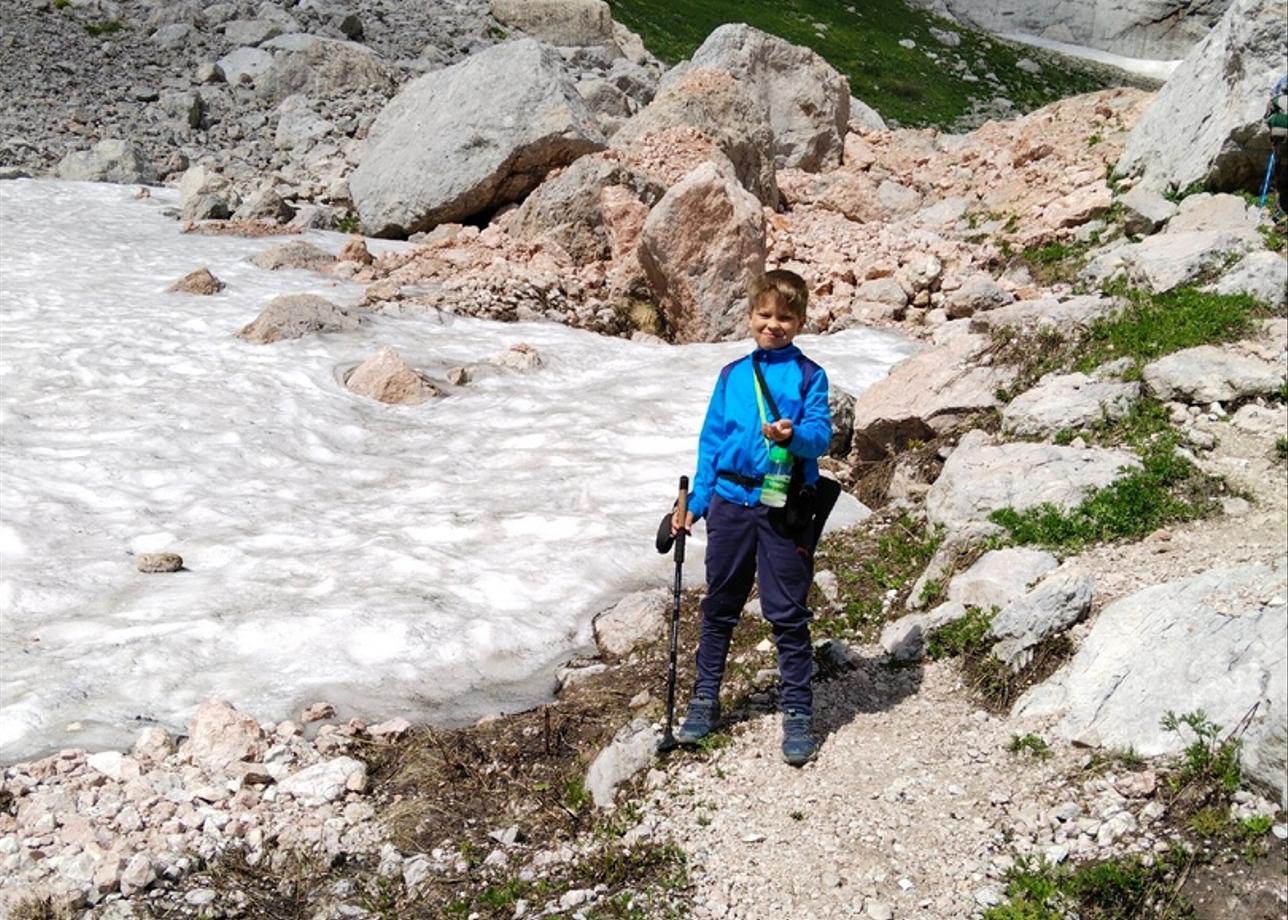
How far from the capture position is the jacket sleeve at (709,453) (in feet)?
19.9

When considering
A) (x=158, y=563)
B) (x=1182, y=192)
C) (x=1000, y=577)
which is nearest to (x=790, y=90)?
(x=1182, y=192)

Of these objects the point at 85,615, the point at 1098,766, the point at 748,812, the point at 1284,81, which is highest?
the point at 1284,81

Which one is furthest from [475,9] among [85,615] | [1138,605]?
[1138,605]

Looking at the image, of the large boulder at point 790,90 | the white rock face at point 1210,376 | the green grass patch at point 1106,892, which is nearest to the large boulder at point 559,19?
the large boulder at point 790,90

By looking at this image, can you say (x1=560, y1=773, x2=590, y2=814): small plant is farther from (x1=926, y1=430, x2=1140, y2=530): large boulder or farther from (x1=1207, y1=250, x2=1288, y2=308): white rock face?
(x1=1207, y1=250, x2=1288, y2=308): white rock face

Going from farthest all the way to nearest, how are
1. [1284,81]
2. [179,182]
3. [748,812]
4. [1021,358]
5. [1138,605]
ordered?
[179,182] → [1284,81] → [1021,358] → [1138,605] → [748,812]

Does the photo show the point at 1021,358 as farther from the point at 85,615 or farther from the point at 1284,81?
A: the point at 85,615

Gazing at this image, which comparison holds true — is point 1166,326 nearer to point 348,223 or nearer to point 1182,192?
point 1182,192

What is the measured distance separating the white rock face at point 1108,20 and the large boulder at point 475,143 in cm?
6625

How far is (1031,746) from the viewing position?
18.0ft

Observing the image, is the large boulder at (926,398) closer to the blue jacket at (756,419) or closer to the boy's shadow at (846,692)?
the boy's shadow at (846,692)

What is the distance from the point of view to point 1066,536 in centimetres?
720

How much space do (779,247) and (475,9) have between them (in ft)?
80.3

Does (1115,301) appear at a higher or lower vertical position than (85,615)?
higher
